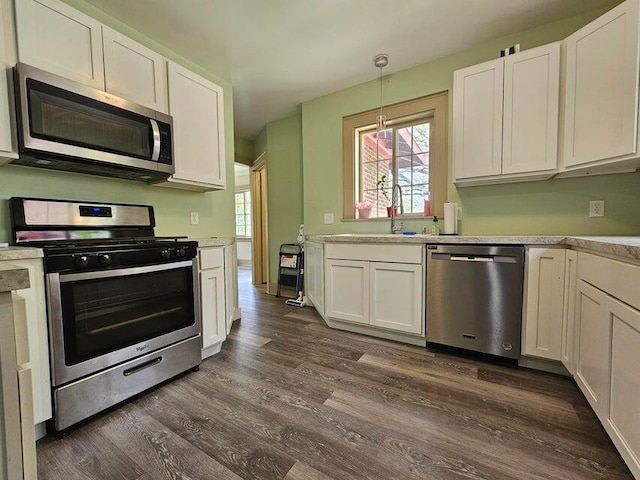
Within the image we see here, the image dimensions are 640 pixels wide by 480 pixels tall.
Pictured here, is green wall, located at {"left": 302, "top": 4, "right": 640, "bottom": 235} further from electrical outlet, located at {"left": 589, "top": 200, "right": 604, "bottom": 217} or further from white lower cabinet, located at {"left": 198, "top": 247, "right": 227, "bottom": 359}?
white lower cabinet, located at {"left": 198, "top": 247, "right": 227, "bottom": 359}

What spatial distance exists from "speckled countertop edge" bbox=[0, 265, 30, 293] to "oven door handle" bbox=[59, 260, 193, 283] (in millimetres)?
919

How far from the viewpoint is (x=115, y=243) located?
1.49 metres

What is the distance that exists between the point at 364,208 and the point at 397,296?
1.20 m

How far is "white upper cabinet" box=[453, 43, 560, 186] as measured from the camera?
196 cm

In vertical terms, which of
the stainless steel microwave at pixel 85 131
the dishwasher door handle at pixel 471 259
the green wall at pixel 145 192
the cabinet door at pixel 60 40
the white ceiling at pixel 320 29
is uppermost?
the white ceiling at pixel 320 29

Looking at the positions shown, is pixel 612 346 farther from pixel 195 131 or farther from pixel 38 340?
pixel 195 131

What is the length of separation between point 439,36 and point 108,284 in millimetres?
3033

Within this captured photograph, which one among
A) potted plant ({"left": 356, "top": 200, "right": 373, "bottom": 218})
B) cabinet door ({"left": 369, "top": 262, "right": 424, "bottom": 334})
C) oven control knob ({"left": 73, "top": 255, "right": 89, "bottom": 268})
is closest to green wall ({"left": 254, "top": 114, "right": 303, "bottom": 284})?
potted plant ({"left": 356, "top": 200, "right": 373, "bottom": 218})

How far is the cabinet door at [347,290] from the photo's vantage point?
8.11ft

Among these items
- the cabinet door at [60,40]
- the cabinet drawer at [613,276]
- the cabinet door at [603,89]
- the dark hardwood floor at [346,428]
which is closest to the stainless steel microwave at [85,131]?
the cabinet door at [60,40]

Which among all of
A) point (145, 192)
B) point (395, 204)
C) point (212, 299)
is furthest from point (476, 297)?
point (145, 192)

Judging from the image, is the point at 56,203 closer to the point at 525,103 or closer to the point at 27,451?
the point at 27,451

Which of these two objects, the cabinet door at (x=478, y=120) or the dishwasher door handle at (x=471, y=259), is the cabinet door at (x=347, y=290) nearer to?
Result: the dishwasher door handle at (x=471, y=259)

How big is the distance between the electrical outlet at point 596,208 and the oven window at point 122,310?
9.82 feet
